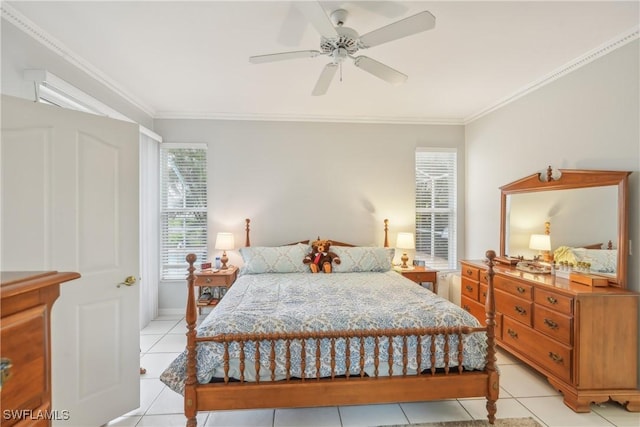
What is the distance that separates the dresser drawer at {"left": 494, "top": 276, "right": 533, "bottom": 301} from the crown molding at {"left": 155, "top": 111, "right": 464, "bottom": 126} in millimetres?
2453

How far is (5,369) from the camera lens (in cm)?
74

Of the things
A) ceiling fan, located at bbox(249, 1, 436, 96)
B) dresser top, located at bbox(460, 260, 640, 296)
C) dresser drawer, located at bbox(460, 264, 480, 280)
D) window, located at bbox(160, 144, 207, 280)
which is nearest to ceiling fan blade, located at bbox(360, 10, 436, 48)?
ceiling fan, located at bbox(249, 1, 436, 96)

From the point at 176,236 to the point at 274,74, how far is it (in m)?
2.67

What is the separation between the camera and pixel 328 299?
250 cm

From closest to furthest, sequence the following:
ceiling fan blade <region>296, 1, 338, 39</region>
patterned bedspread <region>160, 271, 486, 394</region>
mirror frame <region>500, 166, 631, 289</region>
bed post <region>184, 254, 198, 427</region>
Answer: ceiling fan blade <region>296, 1, 338, 39</region> < bed post <region>184, 254, 198, 427</region> < patterned bedspread <region>160, 271, 486, 394</region> < mirror frame <region>500, 166, 631, 289</region>

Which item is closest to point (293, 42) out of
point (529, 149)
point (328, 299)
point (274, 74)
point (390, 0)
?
point (274, 74)

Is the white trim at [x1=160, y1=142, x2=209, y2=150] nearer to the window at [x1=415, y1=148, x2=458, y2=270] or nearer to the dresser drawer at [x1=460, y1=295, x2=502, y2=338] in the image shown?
the window at [x1=415, y1=148, x2=458, y2=270]

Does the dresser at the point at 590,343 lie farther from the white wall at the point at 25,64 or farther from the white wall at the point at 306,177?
the white wall at the point at 25,64

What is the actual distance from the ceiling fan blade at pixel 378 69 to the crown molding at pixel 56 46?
7.71 ft

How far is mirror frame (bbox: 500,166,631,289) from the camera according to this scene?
2.28 metres

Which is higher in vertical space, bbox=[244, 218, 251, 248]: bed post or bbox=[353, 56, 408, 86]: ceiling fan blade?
bbox=[353, 56, 408, 86]: ceiling fan blade

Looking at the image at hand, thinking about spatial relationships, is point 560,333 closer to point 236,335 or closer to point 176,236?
point 236,335

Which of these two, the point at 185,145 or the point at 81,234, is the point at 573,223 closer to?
the point at 81,234

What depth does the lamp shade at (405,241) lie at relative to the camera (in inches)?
156
